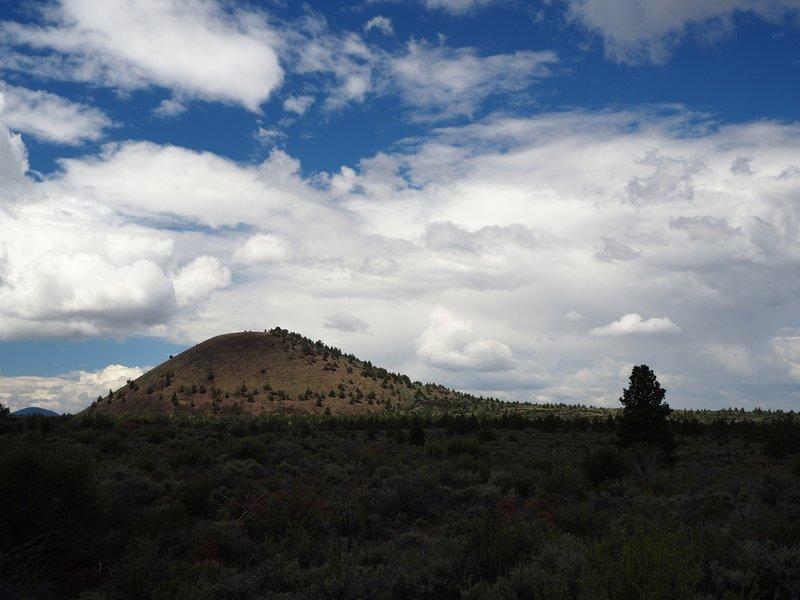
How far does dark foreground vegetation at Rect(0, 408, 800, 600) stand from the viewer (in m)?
8.59

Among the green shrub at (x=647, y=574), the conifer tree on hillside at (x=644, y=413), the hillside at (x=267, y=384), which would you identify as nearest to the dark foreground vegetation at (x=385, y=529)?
the green shrub at (x=647, y=574)

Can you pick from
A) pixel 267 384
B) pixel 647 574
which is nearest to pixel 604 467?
pixel 647 574

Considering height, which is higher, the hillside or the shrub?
the hillside

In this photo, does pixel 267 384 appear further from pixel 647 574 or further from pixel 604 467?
pixel 647 574

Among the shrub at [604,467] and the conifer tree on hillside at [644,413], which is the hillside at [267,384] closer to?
the conifer tree on hillside at [644,413]

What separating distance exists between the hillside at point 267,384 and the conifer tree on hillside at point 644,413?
152ft

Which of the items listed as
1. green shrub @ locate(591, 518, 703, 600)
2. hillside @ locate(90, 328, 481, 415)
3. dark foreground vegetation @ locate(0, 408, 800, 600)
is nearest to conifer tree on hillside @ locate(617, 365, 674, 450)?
dark foreground vegetation @ locate(0, 408, 800, 600)

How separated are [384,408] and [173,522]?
6324 cm

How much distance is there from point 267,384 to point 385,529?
66065mm

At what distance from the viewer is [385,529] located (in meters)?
13.4

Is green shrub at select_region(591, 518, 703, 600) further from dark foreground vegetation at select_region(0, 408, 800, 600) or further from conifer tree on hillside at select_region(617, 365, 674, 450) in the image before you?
conifer tree on hillside at select_region(617, 365, 674, 450)

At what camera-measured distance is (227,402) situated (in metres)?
70.6

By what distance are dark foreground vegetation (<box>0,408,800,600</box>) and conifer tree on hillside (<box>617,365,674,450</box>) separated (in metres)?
4.37

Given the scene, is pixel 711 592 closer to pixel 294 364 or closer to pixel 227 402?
pixel 227 402
